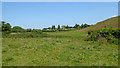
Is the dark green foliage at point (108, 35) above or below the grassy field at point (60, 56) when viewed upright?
above

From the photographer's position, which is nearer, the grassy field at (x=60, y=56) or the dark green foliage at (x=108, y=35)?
the grassy field at (x=60, y=56)

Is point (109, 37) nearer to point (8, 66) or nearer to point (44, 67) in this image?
point (44, 67)

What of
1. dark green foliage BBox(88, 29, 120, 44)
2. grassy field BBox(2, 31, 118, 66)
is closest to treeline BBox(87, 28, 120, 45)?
dark green foliage BBox(88, 29, 120, 44)

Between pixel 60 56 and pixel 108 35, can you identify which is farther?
pixel 108 35

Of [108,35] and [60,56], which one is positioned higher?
[108,35]

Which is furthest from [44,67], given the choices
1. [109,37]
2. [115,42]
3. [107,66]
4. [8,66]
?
[109,37]

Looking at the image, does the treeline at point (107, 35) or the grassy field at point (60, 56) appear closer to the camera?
the grassy field at point (60, 56)

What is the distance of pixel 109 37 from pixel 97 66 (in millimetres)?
12502

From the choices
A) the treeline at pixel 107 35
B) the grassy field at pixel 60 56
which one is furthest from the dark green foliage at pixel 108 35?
the grassy field at pixel 60 56

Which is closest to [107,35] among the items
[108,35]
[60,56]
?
[108,35]

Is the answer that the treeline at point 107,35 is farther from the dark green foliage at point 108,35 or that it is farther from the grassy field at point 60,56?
the grassy field at point 60,56

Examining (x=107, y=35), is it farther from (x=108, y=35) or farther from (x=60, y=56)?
(x=60, y=56)

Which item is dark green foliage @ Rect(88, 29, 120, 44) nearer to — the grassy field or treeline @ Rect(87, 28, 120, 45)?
treeline @ Rect(87, 28, 120, 45)

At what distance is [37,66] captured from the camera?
23.1ft
